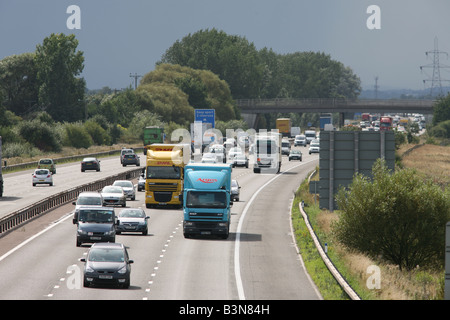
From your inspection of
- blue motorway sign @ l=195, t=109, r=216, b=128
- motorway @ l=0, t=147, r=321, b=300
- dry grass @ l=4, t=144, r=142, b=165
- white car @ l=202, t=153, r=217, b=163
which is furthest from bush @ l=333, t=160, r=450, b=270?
blue motorway sign @ l=195, t=109, r=216, b=128

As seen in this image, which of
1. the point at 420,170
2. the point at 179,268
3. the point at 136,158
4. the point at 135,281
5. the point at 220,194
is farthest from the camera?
the point at 420,170

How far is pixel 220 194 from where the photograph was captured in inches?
1837

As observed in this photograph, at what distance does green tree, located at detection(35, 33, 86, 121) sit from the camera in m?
157

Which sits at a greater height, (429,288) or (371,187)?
(371,187)

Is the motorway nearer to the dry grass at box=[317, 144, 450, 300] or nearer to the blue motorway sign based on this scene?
the dry grass at box=[317, 144, 450, 300]

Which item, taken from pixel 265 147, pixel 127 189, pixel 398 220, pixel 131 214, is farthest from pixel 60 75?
pixel 398 220

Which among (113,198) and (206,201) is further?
(113,198)

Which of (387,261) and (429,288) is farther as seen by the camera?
(387,261)

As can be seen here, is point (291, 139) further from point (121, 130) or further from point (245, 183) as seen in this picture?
point (245, 183)

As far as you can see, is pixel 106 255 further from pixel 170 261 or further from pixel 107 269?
pixel 170 261

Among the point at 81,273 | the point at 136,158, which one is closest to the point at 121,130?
the point at 136,158

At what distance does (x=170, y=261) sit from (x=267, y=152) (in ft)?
187

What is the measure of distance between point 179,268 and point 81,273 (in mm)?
4578

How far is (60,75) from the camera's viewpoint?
517 feet
